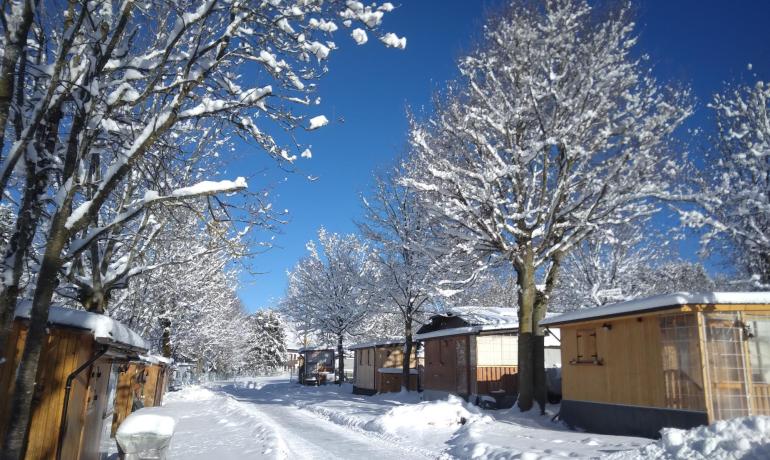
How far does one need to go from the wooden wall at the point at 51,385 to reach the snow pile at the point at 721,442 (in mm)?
9275

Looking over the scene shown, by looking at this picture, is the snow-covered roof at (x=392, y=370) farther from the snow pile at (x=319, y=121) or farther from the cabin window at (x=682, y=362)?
the snow pile at (x=319, y=121)

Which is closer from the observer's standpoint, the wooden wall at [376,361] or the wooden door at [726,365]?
the wooden door at [726,365]

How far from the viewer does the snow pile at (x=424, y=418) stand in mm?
17297

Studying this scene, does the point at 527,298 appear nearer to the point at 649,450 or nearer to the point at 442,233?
the point at 442,233

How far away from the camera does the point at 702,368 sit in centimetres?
1216

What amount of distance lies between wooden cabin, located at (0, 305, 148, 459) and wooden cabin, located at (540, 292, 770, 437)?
1130 cm

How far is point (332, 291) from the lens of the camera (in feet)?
137

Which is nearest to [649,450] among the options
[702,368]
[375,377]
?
[702,368]

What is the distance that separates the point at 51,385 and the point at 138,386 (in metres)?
16.0

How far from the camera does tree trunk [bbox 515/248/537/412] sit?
17.8 meters

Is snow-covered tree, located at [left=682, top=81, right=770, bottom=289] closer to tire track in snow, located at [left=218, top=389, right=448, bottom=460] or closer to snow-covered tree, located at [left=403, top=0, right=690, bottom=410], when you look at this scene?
snow-covered tree, located at [left=403, top=0, right=690, bottom=410]

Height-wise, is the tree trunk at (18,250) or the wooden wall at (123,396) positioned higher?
the tree trunk at (18,250)

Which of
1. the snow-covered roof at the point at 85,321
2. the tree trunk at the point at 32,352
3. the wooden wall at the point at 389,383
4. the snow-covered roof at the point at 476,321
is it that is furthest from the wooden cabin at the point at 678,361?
the wooden wall at the point at 389,383

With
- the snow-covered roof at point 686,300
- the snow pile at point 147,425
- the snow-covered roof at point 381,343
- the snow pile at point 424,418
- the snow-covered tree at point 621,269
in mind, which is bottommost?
the snow pile at point 424,418
